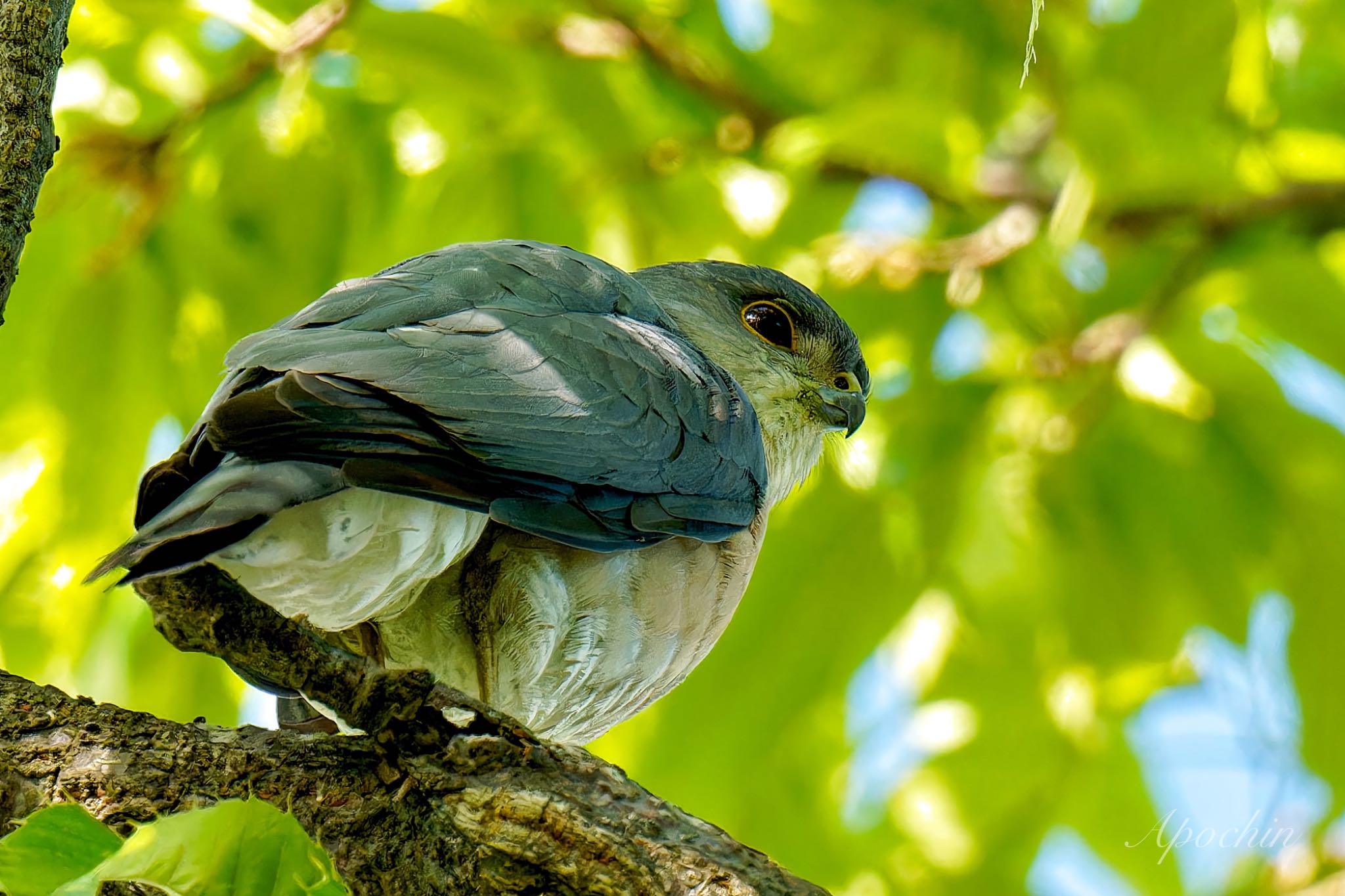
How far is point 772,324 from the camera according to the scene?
459 cm

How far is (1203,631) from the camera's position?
19.7 feet

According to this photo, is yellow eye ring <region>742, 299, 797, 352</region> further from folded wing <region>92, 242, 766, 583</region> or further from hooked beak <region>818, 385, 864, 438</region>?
folded wing <region>92, 242, 766, 583</region>

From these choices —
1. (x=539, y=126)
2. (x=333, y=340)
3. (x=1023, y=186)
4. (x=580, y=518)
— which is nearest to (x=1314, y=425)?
(x=1023, y=186)

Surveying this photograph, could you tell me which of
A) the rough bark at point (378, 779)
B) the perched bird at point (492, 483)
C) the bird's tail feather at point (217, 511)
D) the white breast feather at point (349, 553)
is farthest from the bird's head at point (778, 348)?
the rough bark at point (378, 779)

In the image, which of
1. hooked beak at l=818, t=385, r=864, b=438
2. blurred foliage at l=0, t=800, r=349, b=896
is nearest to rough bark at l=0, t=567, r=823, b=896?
blurred foliage at l=0, t=800, r=349, b=896

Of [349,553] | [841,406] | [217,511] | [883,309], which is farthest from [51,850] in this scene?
[883,309]

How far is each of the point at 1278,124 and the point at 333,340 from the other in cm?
448

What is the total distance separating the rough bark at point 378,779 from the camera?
2.12 metres

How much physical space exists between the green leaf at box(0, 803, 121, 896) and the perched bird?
509 millimetres

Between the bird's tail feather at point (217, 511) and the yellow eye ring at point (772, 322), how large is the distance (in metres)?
2.32

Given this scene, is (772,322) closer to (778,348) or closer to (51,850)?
(778,348)

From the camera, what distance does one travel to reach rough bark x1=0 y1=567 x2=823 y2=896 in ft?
6.95

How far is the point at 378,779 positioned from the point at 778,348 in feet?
8.49

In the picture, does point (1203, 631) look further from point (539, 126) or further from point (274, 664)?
point (274, 664)
